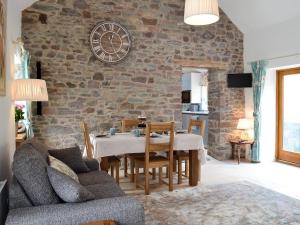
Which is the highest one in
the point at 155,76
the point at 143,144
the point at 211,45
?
the point at 211,45

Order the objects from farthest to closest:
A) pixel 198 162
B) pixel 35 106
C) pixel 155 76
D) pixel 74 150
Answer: pixel 155 76 → pixel 35 106 → pixel 198 162 → pixel 74 150

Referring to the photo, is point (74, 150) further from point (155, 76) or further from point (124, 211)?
point (155, 76)

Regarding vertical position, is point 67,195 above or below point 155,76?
below

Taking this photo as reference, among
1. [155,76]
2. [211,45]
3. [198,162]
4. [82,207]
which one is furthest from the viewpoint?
[211,45]

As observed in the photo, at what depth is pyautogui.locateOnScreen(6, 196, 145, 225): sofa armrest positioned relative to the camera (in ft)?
6.25

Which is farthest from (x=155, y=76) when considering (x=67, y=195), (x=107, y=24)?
(x=67, y=195)

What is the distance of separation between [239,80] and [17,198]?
5.71 meters

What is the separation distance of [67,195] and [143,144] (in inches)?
88.5

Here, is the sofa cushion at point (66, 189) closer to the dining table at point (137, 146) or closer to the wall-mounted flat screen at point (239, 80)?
the dining table at point (137, 146)

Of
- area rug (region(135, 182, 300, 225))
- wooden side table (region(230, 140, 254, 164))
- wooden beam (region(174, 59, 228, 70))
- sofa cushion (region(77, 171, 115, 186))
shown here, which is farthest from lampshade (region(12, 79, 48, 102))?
wooden side table (region(230, 140, 254, 164))

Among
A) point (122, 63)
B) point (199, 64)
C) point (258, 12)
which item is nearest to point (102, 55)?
point (122, 63)

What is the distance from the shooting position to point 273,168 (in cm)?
604

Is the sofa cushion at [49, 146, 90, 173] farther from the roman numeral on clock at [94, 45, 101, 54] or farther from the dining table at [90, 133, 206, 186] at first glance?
the roman numeral on clock at [94, 45, 101, 54]

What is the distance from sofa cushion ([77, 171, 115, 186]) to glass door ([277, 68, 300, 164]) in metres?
4.67
